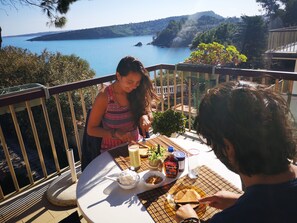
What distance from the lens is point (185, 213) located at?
1.01 meters

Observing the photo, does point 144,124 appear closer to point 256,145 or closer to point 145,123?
point 145,123

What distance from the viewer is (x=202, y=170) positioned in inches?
54.7

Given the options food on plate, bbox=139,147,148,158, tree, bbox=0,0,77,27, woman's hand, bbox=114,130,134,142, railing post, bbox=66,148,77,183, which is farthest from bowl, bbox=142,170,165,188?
tree, bbox=0,0,77,27

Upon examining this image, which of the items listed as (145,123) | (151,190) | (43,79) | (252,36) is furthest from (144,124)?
(252,36)

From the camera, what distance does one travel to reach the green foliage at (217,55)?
2836 mm

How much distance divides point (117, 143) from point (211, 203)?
40.7 inches

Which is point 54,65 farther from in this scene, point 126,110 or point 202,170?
point 202,170

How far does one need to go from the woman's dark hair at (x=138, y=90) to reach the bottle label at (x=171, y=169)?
0.76 metres

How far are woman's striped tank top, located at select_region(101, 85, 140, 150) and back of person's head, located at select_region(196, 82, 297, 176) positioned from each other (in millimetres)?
1187

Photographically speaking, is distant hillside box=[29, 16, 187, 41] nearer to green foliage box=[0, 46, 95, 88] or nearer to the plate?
green foliage box=[0, 46, 95, 88]

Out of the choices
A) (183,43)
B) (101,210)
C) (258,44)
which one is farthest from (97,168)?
(183,43)

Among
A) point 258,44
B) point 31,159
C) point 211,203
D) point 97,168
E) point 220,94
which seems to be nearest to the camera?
point 220,94

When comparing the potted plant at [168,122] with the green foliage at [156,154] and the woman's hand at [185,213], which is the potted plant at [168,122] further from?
the woman's hand at [185,213]

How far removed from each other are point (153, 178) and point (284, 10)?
32.3 m
